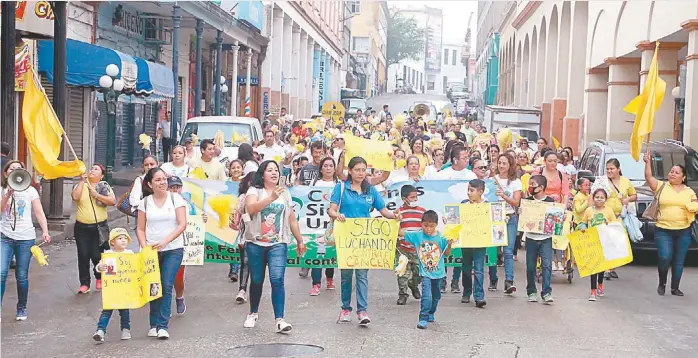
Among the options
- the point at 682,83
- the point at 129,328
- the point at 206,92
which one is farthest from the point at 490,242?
the point at 206,92

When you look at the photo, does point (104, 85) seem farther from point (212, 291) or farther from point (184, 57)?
point (184, 57)

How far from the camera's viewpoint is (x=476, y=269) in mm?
10711

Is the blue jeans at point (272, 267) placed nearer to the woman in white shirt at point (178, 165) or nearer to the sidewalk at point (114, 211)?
the woman in white shirt at point (178, 165)

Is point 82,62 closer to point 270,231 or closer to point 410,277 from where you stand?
point 410,277

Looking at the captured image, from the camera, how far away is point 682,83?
2292 centimetres

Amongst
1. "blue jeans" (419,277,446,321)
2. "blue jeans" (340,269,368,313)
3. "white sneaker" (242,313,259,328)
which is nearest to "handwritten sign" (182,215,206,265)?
"white sneaker" (242,313,259,328)

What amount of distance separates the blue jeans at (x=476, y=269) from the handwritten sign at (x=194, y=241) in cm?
273

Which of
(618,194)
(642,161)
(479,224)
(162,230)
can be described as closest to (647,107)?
(618,194)

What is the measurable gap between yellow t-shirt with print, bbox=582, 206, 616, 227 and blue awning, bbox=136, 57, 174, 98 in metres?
13.6

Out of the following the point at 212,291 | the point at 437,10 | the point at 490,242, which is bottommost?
the point at 212,291

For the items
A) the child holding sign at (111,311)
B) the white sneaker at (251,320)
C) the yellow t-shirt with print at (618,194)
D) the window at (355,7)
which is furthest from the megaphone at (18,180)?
the window at (355,7)

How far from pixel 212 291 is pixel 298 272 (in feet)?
5.88

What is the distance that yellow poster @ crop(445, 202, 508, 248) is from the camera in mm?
10734

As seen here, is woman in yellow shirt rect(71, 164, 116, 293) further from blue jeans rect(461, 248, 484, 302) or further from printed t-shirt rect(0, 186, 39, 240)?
blue jeans rect(461, 248, 484, 302)
